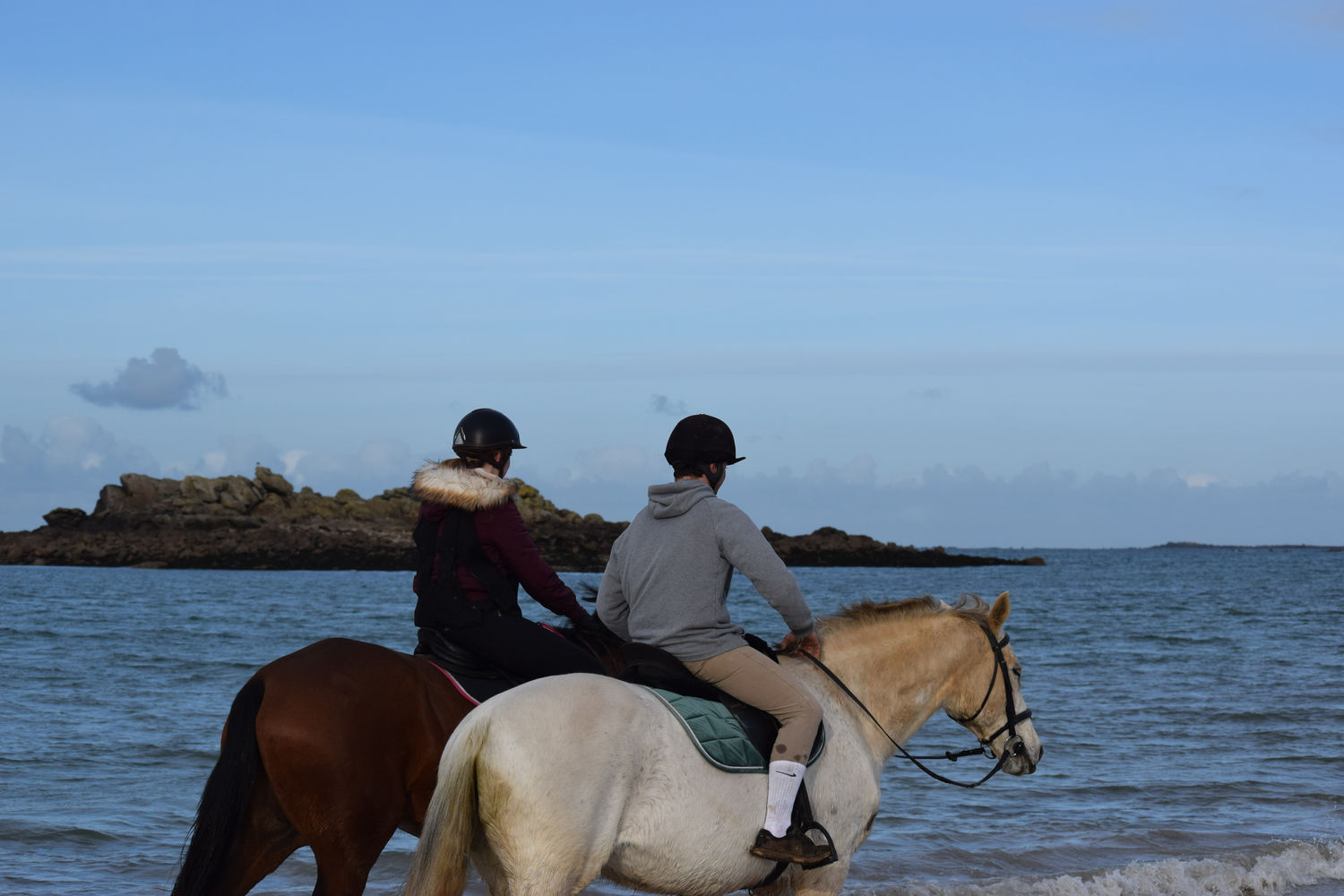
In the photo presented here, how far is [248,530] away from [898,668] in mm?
66746

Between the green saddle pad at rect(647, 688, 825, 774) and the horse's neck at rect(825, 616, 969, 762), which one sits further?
the horse's neck at rect(825, 616, 969, 762)

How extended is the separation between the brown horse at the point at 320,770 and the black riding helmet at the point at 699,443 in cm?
141

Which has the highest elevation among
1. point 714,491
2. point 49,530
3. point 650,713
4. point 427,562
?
point 714,491

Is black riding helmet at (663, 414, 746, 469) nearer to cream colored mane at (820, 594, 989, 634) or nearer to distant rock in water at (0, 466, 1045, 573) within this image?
cream colored mane at (820, 594, 989, 634)

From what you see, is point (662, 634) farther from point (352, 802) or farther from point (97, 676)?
point (97, 676)

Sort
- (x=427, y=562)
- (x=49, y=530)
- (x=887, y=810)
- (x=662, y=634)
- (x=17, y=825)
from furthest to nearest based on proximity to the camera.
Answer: (x=49, y=530) < (x=887, y=810) < (x=17, y=825) < (x=427, y=562) < (x=662, y=634)

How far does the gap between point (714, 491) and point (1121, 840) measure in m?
6.35

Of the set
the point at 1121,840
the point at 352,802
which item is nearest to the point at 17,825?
the point at 352,802

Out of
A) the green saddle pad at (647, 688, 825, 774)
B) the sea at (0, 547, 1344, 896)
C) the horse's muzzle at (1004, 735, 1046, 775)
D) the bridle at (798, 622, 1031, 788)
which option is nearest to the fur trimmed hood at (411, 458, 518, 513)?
the green saddle pad at (647, 688, 825, 774)

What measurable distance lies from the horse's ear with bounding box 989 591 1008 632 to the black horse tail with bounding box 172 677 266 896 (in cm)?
300

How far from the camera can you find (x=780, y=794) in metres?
4.08

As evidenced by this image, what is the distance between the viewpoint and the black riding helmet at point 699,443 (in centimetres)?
432

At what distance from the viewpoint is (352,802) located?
14.2 ft

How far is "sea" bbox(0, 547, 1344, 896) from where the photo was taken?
25.5 ft
